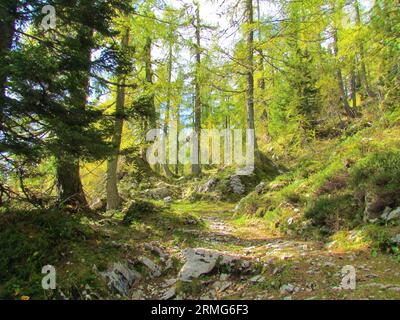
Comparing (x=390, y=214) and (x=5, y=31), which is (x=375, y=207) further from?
(x=5, y=31)

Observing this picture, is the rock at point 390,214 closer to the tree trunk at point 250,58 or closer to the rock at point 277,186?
the rock at point 277,186

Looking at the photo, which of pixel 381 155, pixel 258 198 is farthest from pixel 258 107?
pixel 381 155

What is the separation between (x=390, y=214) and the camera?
16.9ft

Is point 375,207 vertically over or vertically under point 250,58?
under

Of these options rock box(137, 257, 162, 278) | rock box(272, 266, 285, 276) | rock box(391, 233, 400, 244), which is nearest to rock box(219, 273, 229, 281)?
rock box(272, 266, 285, 276)

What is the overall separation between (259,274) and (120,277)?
7.59 feet

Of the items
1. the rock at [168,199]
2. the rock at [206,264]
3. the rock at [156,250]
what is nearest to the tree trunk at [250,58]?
the rock at [168,199]

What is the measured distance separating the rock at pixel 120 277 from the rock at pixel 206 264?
2.76ft

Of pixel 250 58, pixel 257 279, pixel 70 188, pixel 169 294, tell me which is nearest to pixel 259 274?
pixel 257 279

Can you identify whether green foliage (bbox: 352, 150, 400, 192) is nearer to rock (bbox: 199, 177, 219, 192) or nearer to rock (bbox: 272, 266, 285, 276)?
rock (bbox: 272, 266, 285, 276)

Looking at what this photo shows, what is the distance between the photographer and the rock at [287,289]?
3.95 metres

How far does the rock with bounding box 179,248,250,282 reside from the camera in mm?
4754

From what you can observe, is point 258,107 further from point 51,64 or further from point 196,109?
point 51,64
